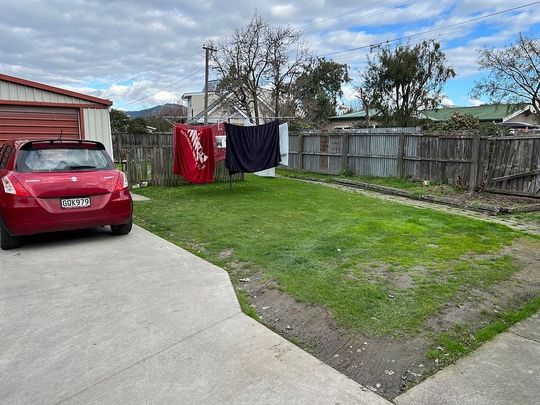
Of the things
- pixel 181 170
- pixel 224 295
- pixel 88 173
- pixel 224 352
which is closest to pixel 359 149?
pixel 181 170

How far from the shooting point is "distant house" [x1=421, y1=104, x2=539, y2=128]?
34094 mm

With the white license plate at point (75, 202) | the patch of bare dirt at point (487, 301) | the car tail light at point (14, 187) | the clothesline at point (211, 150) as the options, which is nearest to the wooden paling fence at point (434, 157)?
the clothesline at point (211, 150)

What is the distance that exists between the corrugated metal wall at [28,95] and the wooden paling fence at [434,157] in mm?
9965

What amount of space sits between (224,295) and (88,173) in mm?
3120

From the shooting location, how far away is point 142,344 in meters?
3.11

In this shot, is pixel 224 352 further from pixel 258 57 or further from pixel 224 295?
pixel 258 57

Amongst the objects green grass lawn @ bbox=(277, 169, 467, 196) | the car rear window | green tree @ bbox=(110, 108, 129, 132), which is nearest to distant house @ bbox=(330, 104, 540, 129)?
green tree @ bbox=(110, 108, 129, 132)

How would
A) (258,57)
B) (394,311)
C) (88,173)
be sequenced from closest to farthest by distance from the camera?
1. (394,311)
2. (88,173)
3. (258,57)

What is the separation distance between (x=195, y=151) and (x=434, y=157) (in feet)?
23.8

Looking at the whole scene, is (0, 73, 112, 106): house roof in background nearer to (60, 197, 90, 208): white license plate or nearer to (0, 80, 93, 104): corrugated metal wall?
(0, 80, 93, 104): corrugated metal wall

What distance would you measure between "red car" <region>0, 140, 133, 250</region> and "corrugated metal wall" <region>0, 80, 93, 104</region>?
3699 millimetres

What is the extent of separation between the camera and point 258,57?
27625mm

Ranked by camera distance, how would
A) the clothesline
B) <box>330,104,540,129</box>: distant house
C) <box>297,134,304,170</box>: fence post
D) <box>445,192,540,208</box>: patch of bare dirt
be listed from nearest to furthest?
<box>445,192,540,208</box>: patch of bare dirt < the clothesline < <box>297,134,304,170</box>: fence post < <box>330,104,540,129</box>: distant house

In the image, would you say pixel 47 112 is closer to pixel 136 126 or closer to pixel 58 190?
pixel 58 190
